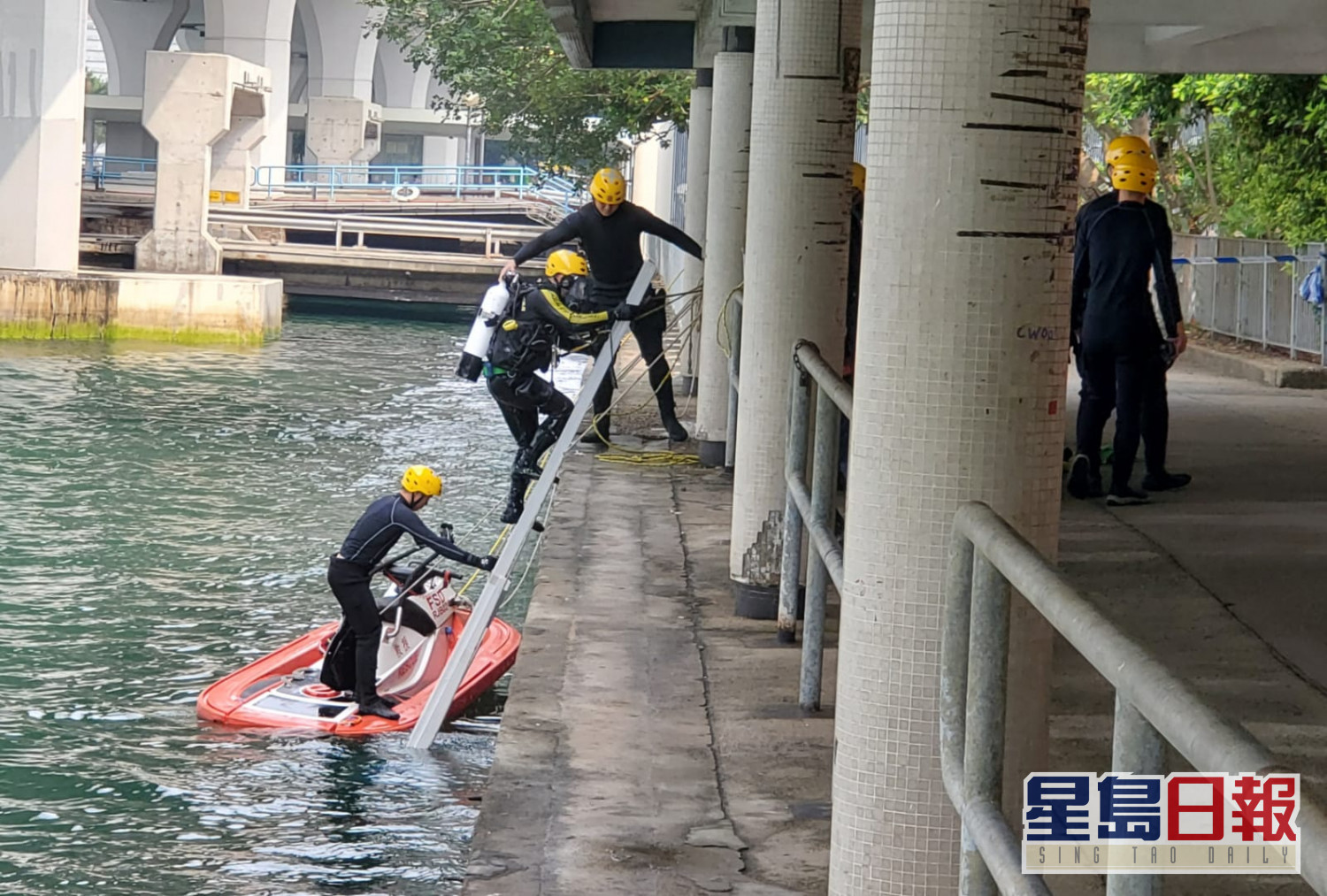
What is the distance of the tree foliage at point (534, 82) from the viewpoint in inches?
1010

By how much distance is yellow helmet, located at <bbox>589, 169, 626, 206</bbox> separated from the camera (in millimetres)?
13352

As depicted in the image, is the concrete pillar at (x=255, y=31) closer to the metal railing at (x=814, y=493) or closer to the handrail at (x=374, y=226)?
the handrail at (x=374, y=226)

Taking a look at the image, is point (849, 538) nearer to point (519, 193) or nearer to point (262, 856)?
point (262, 856)

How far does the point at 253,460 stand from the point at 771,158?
12.0 m

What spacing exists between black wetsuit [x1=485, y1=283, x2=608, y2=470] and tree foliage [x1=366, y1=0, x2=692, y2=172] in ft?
40.5

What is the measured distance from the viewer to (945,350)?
12.5ft

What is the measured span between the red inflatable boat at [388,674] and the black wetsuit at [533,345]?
2364 millimetres

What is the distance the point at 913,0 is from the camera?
12.5 ft

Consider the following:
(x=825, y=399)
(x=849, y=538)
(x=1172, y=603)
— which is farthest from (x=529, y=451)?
(x=849, y=538)

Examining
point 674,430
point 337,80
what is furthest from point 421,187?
point 674,430

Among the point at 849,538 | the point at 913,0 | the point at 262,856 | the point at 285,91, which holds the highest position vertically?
the point at 285,91

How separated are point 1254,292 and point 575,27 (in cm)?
945

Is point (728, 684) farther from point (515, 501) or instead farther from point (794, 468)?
point (515, 501)

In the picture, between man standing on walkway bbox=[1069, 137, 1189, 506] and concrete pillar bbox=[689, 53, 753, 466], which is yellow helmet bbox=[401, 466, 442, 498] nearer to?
concrete pillar bbox=[689, 53, 753, 466]
